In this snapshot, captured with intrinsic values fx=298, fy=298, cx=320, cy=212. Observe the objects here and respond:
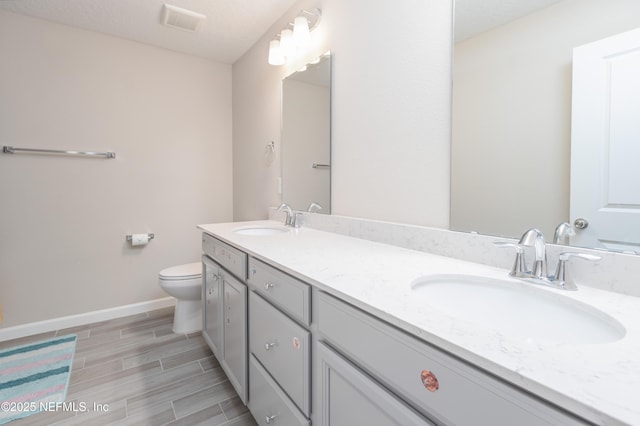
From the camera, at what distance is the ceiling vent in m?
2.01

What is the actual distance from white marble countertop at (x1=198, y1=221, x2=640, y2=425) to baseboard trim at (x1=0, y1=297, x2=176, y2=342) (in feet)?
6.90

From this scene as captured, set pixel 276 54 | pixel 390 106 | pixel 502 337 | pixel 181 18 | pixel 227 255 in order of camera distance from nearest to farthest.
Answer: pixel 502 337 < pixel 390 106 < pixel 227 255 < pixel 276 54 < pixel 181 18

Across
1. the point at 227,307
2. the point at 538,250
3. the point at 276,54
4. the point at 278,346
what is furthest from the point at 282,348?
the point at 276,54

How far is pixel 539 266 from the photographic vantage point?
793 millimetres

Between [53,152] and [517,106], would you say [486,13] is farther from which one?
[53,152]

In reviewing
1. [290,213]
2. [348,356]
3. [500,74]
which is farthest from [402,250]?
[290,213]

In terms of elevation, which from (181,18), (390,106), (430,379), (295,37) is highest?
(181,18)

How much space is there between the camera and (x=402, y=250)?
120 centimetres

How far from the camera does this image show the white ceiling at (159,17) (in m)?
1.96

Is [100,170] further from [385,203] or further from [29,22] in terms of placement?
[385,203]

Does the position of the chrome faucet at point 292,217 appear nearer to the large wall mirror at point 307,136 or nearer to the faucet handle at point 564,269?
the large wall mirror at point 307,136

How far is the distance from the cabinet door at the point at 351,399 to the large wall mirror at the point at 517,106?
63cm

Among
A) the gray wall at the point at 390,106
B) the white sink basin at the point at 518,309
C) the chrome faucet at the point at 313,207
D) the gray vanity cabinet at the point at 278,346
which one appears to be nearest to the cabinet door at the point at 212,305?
the gray vanity cabinet at the point at 278,346

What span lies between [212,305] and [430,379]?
1507 mm
